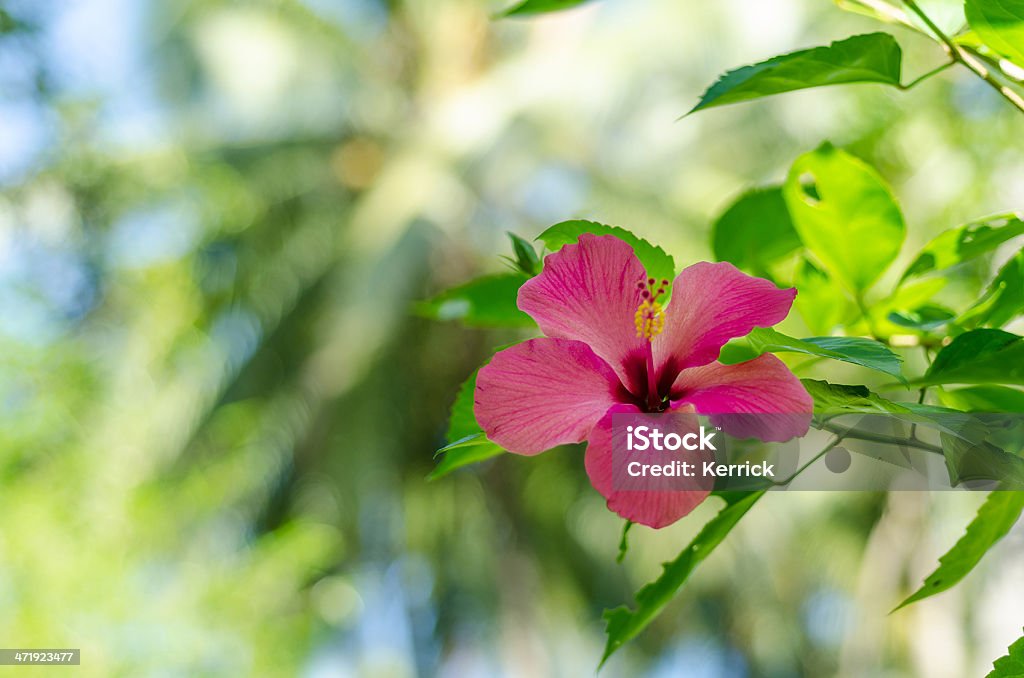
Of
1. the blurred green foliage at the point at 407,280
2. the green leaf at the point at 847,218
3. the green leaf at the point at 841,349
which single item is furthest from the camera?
the blurred green foliage at the point at 407,280

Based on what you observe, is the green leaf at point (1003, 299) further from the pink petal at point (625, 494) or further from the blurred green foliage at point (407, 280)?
the blurred green foliage at point (407, 280)

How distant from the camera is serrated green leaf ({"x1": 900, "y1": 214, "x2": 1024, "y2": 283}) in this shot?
233 mm

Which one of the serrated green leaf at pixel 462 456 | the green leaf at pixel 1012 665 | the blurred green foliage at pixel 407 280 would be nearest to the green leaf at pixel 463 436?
the serrated green leaf at pixel 462 456

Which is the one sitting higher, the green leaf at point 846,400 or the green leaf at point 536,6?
the green leaf at point 536,6

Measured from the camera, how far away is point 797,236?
0.28 m

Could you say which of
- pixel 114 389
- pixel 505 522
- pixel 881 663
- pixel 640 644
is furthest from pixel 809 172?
pixel 640 644

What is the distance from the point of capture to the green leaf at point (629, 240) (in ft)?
0.57

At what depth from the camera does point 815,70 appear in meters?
0.21

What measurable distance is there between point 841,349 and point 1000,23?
0.09 meters

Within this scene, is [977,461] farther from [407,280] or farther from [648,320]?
[407,280]

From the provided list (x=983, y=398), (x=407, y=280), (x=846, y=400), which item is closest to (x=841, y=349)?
(x=846, y=400)

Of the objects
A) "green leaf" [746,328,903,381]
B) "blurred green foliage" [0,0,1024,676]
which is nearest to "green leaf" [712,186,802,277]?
"green leaf" [746,328,903,381]

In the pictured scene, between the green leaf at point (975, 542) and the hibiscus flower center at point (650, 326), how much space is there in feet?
0.25

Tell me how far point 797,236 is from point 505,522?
3.94 meters
